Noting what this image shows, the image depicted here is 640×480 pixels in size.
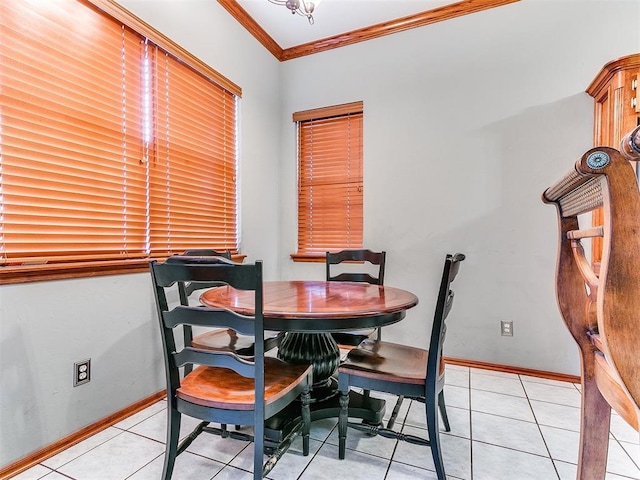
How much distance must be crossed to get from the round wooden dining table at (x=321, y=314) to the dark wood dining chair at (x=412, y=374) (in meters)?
0.17

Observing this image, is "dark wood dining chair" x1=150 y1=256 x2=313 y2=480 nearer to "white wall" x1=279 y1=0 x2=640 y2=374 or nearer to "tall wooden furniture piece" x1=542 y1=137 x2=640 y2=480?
"tall wooden furniture piece" x1=542 y1=137 x2=640 y2=480

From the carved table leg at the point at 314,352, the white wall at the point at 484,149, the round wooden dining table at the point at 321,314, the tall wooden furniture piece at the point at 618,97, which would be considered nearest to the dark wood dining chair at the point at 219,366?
the round wooden dining table at the point at 321,314

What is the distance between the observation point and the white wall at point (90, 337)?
1479 millimetres

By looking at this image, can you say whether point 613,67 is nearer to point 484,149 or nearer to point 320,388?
point 484,149

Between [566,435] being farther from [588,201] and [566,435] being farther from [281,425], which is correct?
[588,201]

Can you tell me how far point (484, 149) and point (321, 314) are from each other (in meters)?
2.19

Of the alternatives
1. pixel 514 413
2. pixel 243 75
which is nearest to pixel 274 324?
pixel 514 413

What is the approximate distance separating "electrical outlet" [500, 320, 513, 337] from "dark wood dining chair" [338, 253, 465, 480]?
52.7 inches

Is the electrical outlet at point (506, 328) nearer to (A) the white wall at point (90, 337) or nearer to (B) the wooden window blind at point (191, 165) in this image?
(B) the wooden window blind at point (191, 165)

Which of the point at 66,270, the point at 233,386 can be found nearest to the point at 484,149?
the point at 233,386

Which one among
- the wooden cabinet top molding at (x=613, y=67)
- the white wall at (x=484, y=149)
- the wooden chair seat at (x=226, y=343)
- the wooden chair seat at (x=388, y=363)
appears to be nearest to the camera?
the wooden chair seat at (x=388, y=363)

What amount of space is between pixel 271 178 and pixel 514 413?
8.96ft

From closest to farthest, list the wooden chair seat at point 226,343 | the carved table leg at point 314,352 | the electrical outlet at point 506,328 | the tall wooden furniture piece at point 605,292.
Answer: the tall wooden furniture piece at point 605,292
the wooden chair seat at point 226,343
the carved table leg at point 314,352
the electrical outlet at point 506,328

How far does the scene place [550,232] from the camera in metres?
2.54
